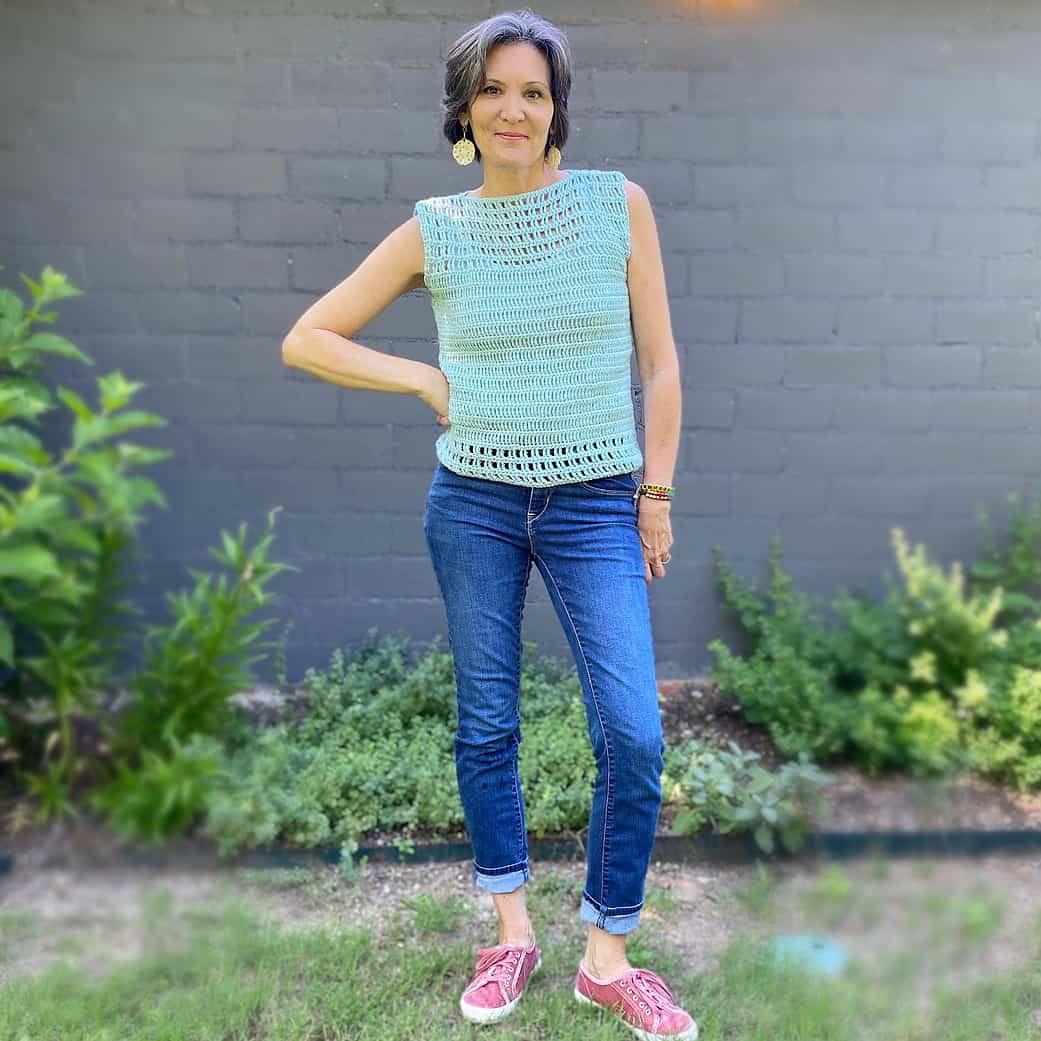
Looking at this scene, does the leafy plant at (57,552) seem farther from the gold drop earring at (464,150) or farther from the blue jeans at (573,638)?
the gold drop earring at (464,150)

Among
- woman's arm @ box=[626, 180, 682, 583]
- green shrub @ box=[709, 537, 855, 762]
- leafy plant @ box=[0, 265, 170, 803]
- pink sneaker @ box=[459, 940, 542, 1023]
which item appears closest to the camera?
leafy plant @ box=[0, 265, 170, 803]

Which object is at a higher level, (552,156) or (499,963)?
(552,156)

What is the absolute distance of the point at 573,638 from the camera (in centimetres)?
190

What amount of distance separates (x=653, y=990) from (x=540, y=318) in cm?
135

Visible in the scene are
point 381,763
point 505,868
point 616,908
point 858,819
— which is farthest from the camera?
point 381,763

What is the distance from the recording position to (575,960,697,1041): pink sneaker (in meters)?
1.94

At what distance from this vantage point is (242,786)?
2.68m

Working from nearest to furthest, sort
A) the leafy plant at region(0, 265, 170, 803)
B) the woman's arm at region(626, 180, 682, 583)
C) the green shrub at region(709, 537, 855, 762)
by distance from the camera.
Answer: the leafy plant at region(0, 265, 170, 803), the woman's arm at region(626, 180, 682, 583), the green shrub at region(709, 537, 855, 762)

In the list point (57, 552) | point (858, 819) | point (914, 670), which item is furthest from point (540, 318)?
point (858, 819)

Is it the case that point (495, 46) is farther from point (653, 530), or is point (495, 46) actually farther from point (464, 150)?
point (653, 530)

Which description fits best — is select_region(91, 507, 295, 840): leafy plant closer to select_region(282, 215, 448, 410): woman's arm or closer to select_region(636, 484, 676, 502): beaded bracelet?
select_region(282, 215, 448, 410): woman's arm

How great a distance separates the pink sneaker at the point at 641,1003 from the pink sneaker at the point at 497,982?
0.12 meters

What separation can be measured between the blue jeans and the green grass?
13.4 inches

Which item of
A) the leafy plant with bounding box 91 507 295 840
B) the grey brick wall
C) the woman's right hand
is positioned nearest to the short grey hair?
the woman's right hand
